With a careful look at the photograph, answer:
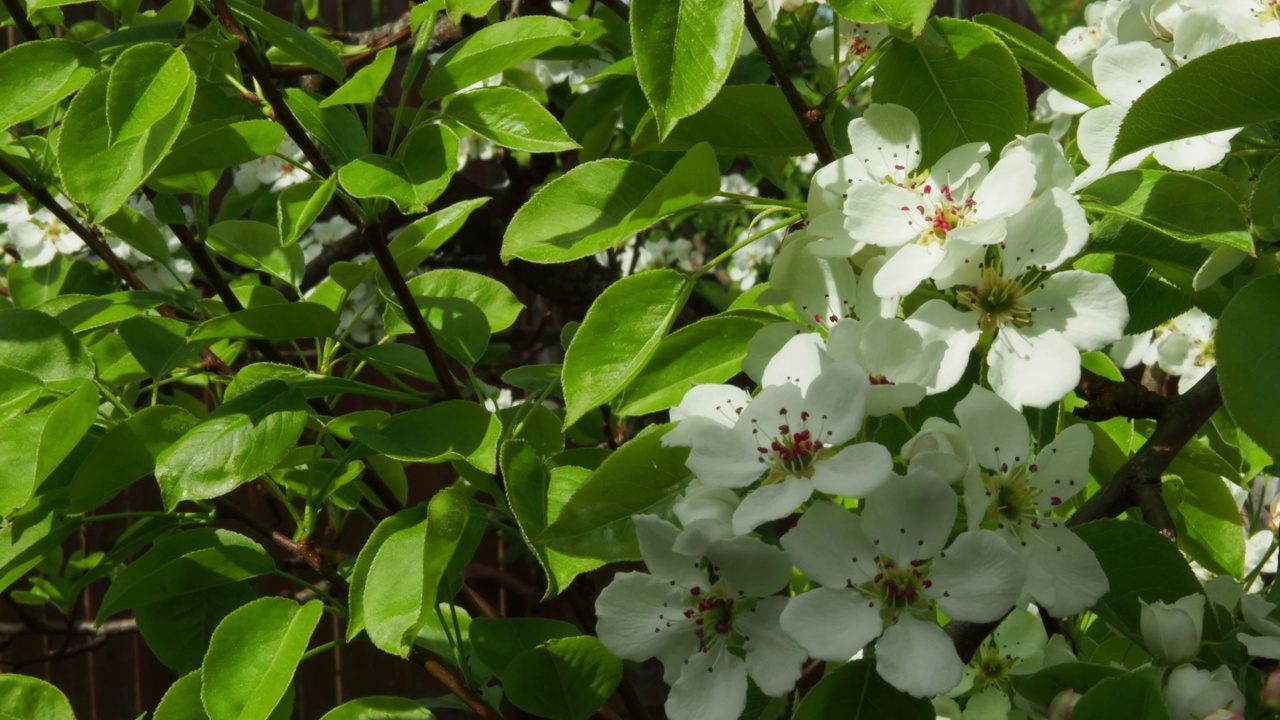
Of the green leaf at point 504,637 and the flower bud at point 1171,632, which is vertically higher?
the flower bud at point 1171,632

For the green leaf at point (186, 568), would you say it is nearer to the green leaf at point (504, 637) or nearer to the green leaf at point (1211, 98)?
the green leaf at point (504, 637)

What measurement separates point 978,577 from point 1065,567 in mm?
99

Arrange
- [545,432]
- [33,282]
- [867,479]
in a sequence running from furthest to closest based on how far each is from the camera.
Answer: [33,282] < [545,432] < [867,479]

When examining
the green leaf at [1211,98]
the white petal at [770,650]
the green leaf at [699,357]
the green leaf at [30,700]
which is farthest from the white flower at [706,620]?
the green leaf at [30,700]

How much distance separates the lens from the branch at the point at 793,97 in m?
0.82

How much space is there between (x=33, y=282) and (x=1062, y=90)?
1458 mm

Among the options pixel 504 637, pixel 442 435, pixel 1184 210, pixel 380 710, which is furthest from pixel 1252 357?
pixel 380 710

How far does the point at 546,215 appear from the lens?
0.84 metres

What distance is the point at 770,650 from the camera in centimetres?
75

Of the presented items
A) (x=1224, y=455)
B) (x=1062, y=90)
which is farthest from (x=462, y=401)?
(x=1224, y=455)

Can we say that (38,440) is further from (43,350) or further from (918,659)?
(918,659)

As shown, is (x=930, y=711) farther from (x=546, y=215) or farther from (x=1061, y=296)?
(x=546, y=215)

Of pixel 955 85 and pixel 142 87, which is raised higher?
pixel 142 87

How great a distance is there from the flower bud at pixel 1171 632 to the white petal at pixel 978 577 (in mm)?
149
